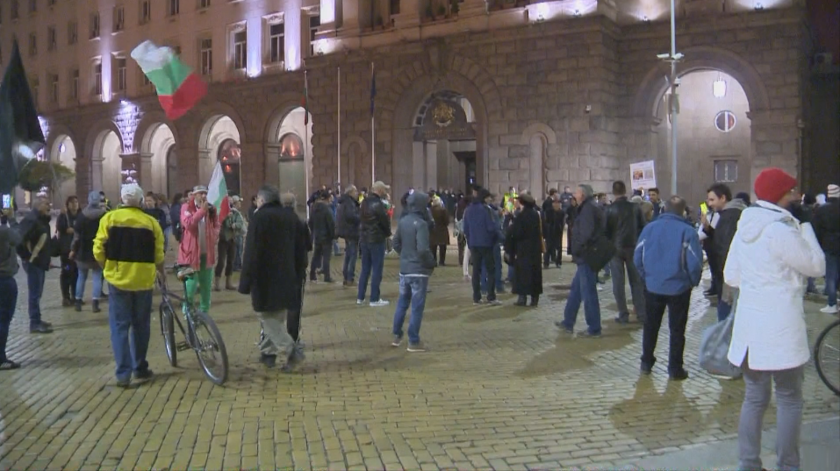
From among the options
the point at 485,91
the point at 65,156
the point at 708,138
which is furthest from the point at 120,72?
the point at 708,138

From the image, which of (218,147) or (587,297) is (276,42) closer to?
(218,147)

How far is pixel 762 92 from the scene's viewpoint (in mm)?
23750

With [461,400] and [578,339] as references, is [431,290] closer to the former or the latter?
[578,339]

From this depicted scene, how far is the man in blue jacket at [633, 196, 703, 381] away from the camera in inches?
291

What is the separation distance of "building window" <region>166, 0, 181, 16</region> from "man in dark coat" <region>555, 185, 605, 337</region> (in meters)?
34.5

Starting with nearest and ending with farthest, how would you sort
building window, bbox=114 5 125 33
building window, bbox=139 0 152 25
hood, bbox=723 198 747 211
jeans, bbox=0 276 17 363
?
jeans, bbox=0 276 17 363, hood, bbox=723 198 747 211, building window, bbox=139 0 152 25, building window, bbox=114 5 125 33

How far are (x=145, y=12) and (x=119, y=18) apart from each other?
8.10 ft

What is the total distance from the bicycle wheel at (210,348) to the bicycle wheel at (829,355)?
537cm

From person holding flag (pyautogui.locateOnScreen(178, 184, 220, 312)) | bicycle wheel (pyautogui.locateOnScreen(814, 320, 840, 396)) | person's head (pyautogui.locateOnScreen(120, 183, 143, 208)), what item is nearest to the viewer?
bicycle wheel (pyautogui.locateOnScreen(814, 320, 840, 396))

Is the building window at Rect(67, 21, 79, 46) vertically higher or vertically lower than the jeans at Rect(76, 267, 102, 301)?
higher

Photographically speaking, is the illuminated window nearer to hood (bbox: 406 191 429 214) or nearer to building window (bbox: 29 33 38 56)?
building window (bbox: 29 33 38 56)

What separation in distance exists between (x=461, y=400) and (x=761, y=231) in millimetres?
3024

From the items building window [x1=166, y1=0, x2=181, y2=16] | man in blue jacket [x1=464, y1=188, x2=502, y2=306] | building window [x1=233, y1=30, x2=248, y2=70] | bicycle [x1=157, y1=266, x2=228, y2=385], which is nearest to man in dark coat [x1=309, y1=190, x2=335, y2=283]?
man in blue jacket [x1=464, y1=188, x2=502, y2=306]

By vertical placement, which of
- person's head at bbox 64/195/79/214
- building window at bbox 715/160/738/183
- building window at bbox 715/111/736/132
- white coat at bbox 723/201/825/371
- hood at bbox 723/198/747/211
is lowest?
white coat at bbox 723/201/825/371
